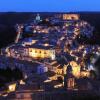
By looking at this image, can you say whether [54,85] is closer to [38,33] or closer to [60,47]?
[60,47]

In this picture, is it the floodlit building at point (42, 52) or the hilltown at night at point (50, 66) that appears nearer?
the hilltown at night at point (50, 66)

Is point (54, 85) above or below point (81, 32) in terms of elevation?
below

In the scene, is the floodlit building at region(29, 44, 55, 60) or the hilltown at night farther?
the floodlit building at region(29, 44, 55, 60)

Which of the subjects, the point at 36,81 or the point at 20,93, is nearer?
the point at 20,93

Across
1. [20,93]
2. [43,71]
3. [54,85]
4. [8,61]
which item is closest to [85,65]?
[43,71]

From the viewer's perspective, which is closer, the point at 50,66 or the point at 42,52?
the point at 50,66

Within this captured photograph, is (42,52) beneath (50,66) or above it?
above

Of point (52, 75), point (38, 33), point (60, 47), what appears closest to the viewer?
point (52, 75)

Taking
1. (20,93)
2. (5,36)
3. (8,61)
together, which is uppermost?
(5,36)
